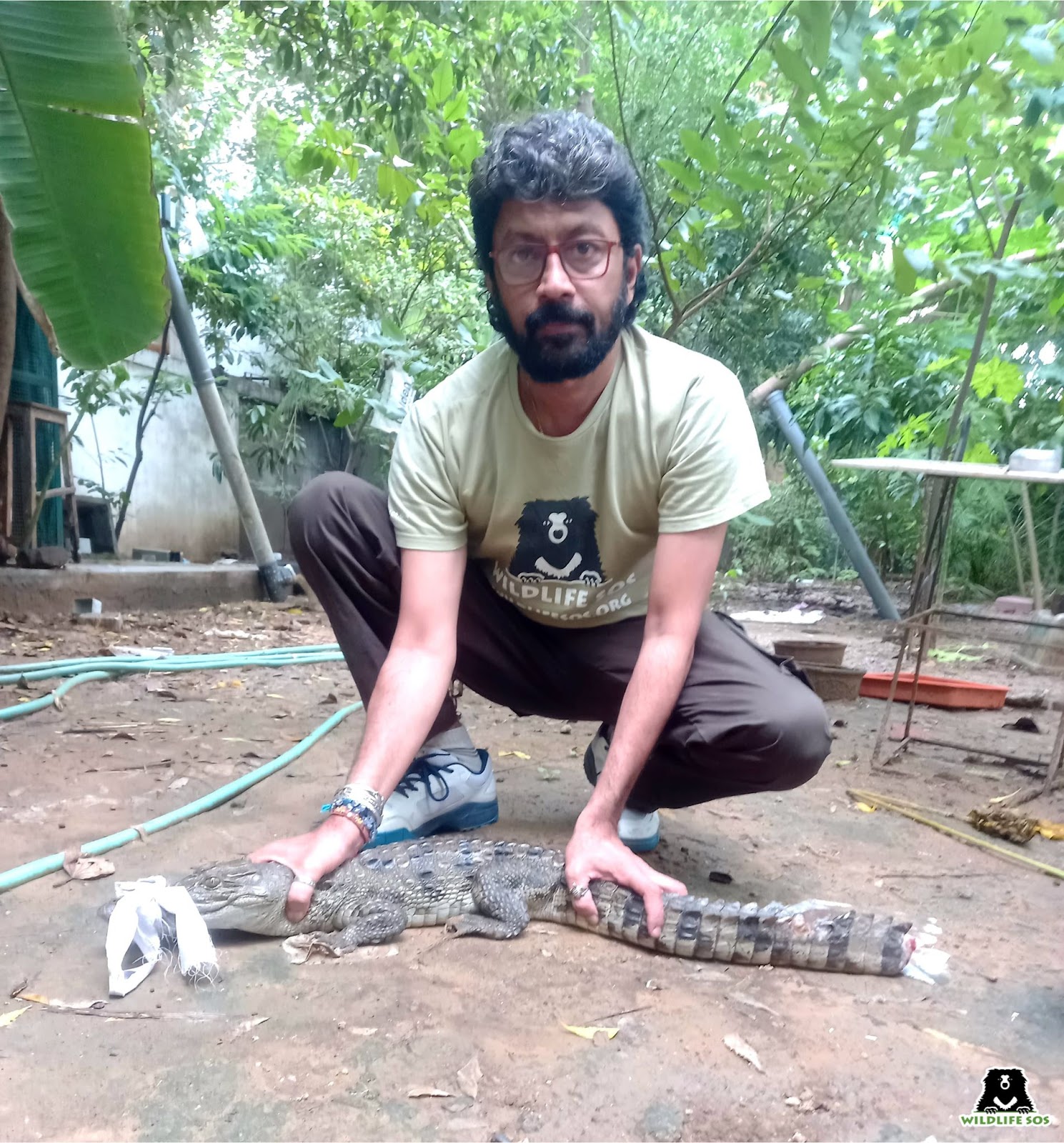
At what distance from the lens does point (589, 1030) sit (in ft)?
4.72

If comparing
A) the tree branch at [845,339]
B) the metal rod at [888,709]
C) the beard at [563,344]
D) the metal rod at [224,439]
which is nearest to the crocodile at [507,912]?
the beard at [563,344]

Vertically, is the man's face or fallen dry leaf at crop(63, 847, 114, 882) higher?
the man's face

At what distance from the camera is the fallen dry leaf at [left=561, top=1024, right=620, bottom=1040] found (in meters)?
1.42

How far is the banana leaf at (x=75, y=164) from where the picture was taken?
196cm

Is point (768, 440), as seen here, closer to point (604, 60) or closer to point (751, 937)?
point (604, 60)

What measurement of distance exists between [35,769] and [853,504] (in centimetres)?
664

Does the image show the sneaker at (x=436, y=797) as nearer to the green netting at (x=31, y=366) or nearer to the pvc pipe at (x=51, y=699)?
the pvc pipe at (x=51, y=699)

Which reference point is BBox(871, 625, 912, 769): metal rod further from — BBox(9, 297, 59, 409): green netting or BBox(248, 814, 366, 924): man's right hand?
BBox(9, 297, 59, 409): green netting

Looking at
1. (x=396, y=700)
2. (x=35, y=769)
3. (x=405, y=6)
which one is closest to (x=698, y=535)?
(x=396, y=700)

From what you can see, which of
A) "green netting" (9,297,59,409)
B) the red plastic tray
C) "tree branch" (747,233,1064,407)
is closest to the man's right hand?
the red plastic tray

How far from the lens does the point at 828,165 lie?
8.86 feet

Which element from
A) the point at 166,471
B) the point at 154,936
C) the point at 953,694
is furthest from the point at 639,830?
the point at 166,471

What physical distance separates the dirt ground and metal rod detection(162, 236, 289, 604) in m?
3.50

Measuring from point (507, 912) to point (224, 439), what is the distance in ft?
16.0
